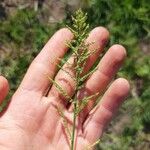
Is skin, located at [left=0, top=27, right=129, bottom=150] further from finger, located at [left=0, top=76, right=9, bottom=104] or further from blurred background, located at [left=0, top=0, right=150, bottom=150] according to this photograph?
blurred background, located at [left=0, top=0, right=150, bottom=150]

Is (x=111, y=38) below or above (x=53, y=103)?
below

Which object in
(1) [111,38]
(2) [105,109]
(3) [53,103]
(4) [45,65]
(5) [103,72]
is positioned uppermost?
(4) [45,65]

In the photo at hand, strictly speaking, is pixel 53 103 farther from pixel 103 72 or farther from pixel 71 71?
pixel 103 72

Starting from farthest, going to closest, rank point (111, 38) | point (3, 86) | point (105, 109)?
1. point (111, 38)
2. point (105, 109)
3. point (3, 86)

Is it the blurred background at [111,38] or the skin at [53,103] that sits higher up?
the skin at [53,103]

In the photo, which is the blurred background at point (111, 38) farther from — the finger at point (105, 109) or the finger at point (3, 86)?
the finger at point (3, 86)

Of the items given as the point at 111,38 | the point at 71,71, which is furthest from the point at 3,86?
the point at 111,38

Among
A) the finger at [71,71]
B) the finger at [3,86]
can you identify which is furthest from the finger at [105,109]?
the finger at [3,86]
